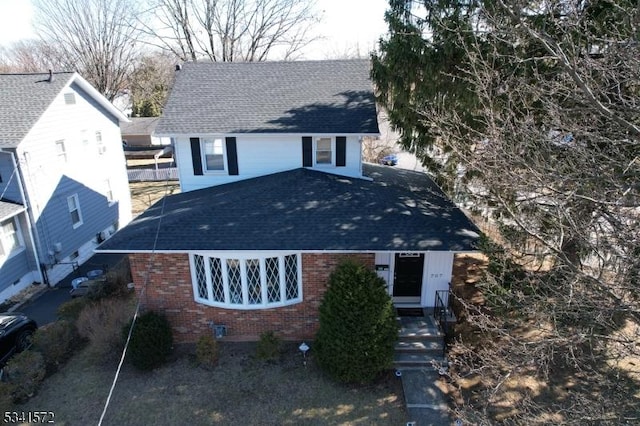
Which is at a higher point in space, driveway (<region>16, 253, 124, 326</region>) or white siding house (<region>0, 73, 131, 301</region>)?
white siding house (<region>0, 73, 131, 301</region>)

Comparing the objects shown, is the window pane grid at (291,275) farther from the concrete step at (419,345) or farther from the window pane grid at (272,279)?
the concrete step at (419,345)

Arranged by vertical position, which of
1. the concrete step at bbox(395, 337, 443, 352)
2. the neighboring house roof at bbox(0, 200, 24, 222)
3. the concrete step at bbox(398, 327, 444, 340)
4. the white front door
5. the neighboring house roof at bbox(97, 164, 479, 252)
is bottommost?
the concrete step at bbox(395, 337, 443, 352)

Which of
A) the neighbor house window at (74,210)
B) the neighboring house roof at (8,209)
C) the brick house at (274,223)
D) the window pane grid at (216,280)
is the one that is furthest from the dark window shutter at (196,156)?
the neighbor house window at (74,210)

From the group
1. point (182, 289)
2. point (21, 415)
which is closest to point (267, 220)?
point (182, 289)

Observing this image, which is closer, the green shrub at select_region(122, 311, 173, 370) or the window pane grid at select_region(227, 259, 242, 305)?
the green shrub at select_region(122, 311, 173, 370)

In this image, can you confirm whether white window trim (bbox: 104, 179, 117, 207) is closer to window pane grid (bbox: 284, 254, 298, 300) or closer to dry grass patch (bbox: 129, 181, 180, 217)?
dry grass patch (bbox: 129, 181, 180, 217)

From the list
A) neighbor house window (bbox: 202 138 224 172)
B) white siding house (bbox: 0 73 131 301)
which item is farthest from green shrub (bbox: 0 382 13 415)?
neighbor house window (bbox: 202 138 224 172)

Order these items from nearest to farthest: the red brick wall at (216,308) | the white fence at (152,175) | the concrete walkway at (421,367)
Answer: the concrete walkway at (421,367), the red brick wall at (216,308), the white fence at (152,175)

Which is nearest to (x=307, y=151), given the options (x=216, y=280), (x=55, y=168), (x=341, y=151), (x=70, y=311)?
(x=341, y=151)
